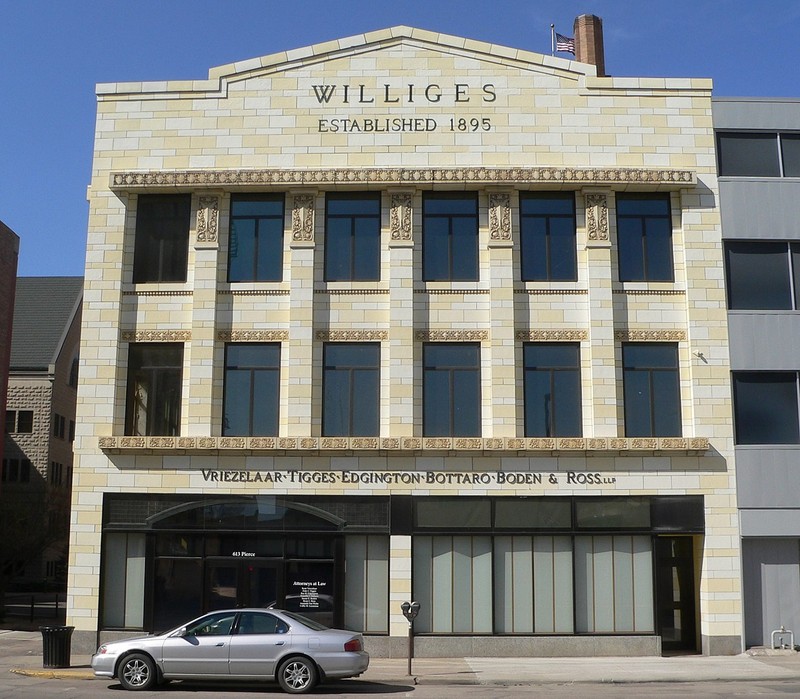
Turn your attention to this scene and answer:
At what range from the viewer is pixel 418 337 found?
24.5m

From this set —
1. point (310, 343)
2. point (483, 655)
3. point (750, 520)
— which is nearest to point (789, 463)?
point (750, 520)

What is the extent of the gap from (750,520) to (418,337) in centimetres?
935

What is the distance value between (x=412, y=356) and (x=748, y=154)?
34.4 feet

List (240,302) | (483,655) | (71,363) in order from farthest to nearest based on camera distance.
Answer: (71,363) < (240,302) < (483,655)

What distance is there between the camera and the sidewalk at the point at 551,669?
1948 cm

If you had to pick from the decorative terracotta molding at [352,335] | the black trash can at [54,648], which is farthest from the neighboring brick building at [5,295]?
the decorative terracotta molding at [352,335]

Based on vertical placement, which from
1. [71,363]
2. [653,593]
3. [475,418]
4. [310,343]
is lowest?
[653,593]

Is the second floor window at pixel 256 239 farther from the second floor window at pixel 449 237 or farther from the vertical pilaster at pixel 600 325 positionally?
the vertical pilaster at pixel 600 325

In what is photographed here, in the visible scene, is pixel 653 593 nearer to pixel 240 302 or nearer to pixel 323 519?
pixel 323 519

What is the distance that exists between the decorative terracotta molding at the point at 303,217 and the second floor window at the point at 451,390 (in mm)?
4268

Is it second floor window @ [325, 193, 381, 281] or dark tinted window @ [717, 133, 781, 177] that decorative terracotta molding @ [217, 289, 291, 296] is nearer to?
second floor window @ [325, 193, 381, 281]

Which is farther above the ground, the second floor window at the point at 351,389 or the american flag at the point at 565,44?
the american flag at the point at 565,44

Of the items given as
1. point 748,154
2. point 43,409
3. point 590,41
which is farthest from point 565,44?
point 43,409

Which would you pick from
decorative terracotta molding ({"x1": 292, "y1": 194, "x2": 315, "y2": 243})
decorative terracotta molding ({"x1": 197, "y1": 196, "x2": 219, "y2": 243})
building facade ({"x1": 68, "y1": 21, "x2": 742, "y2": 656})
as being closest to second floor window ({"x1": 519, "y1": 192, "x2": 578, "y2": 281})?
building facade ({"x1": 68, "y1": 21, "x2": 742, "y2": 656})
